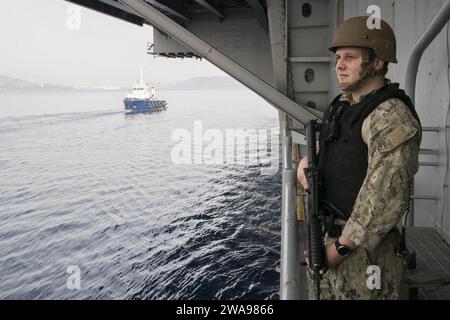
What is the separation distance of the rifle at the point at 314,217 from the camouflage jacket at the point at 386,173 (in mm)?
152

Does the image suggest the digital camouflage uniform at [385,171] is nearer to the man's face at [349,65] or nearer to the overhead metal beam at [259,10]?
the man's face at [349,65]

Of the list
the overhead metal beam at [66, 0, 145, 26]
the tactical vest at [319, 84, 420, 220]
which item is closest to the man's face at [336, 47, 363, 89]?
the tactical vest at [319, 84, 420, 220]

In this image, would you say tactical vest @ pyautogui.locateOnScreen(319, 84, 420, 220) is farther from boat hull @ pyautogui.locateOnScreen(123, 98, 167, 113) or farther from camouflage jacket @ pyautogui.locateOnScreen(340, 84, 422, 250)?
boat hull @ pyautogui.locateOnScreen(123, 98, 167, 113)

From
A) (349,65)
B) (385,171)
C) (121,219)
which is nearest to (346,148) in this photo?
(385,171)

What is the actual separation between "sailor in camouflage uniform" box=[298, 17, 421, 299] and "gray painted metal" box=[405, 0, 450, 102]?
109 centimetres

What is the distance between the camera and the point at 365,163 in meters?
1.63

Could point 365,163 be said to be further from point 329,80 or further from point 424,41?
point 329,80

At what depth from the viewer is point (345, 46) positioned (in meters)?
1.65

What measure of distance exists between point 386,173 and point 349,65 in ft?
1.77

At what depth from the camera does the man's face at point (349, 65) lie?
1644 mm

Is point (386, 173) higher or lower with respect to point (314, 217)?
higher

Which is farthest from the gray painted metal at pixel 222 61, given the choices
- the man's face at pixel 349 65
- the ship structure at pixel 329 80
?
the man's face at pixel 349 65

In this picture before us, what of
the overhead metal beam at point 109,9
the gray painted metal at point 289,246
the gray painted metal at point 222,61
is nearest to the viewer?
the gray painted metal at point 289,246
